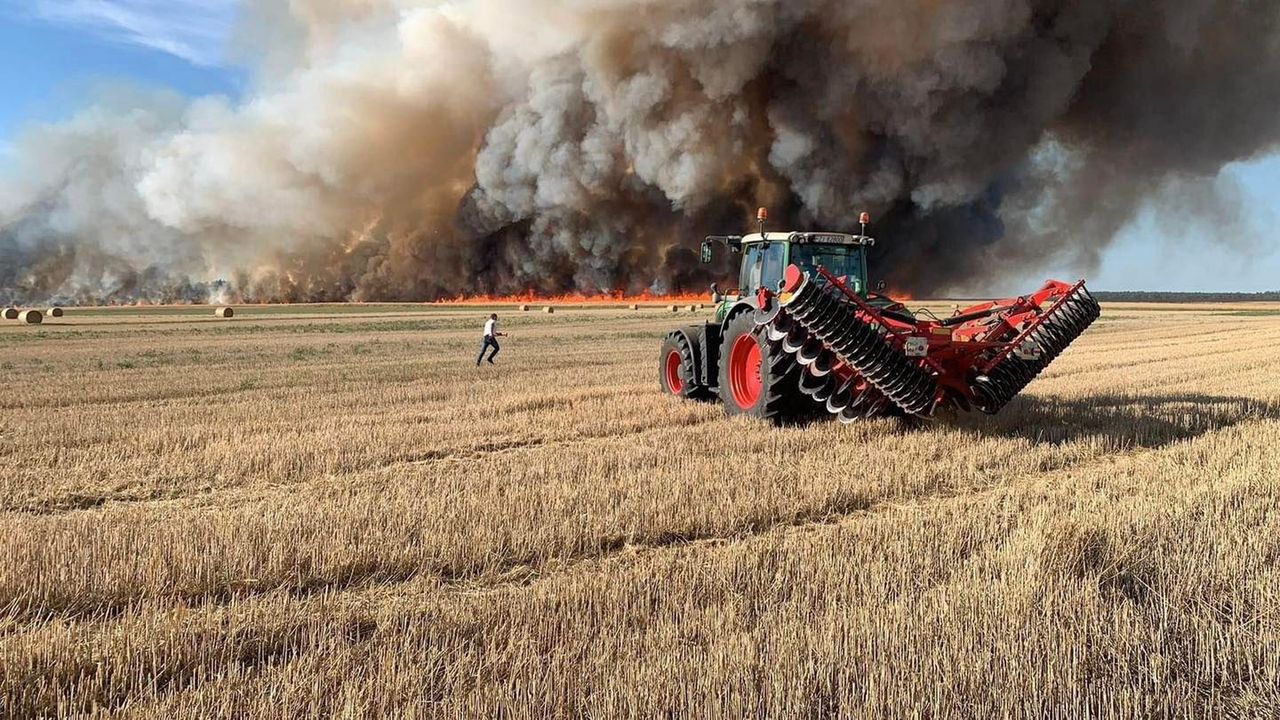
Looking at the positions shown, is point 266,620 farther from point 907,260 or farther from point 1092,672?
point 907,260

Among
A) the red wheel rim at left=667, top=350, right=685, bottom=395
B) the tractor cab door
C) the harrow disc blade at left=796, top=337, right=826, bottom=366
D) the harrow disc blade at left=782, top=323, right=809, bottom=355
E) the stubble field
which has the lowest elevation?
the stubble field

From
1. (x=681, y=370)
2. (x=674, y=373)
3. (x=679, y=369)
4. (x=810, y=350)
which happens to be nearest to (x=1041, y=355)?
(x=810, y=350)

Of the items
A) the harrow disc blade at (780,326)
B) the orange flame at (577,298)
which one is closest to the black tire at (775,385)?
the harrow disc blade at (780,326)

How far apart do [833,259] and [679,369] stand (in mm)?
2328

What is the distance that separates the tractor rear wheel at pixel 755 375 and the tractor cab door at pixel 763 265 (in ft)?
2.04

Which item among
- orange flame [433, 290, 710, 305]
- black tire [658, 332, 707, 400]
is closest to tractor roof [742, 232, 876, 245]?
black tire [658, 332, 707, 400]

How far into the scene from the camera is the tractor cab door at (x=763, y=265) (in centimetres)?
869

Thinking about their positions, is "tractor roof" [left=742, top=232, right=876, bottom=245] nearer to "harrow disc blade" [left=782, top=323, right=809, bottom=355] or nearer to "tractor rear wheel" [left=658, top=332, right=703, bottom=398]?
"tractor rear wheel" [left=658, top=332, right=703, bottom=398]

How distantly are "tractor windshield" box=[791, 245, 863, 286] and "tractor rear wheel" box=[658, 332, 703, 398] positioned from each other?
5.55 feet

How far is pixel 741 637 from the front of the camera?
114 inches

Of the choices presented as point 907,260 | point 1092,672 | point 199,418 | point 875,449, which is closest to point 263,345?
point 199,418

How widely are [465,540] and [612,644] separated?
1.52m

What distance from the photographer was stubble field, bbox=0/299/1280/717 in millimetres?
2627

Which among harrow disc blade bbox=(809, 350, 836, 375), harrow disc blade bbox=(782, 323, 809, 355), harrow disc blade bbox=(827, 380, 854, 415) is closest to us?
harrow disc blade bbox=(782, 323, 809, 355)
